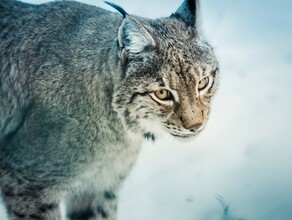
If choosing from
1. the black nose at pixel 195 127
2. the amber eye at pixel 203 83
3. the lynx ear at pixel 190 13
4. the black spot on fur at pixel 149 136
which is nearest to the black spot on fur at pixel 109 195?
the black spot on fur at pixel 149 136

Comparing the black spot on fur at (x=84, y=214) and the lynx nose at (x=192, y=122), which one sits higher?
the lynx nose at (x=192, y=122)

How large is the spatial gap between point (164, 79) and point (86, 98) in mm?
672

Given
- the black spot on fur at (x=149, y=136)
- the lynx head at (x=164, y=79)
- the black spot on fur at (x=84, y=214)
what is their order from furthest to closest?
1. the black spot on fur at (x=84, y=214)
2. the black spot on fur at (x=149, y=136)
3. the lynx head at (x=164, y=79)

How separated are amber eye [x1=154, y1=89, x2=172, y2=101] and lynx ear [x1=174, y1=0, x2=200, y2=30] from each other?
0.63 metres

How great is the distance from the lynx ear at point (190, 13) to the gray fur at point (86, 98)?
0.7 inches

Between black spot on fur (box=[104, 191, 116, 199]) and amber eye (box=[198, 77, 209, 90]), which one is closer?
amber eye (box=[198, 77, 209, 90])

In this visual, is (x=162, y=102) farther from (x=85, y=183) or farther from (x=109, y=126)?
(x=85, y=183)

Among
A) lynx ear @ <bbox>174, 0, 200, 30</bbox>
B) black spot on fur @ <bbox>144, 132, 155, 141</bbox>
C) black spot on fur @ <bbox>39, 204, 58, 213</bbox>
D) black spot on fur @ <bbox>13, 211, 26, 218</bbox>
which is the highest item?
lynx ear @ <bbox>174, 0, 200, 30</bbox>

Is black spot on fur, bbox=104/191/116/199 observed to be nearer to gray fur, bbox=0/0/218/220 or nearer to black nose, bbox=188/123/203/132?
gray fur, bbox=0/0/218/220

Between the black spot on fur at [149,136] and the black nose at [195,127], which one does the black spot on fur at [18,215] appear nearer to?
the black spot on fur at [149,136]

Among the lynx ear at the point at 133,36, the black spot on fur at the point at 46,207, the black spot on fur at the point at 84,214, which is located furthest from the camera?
the black spot on fur at the point at 84,214

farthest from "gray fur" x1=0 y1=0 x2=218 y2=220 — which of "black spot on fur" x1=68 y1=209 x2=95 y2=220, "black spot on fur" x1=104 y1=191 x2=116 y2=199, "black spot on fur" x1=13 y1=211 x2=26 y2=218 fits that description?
"black spot on fur" x1=68 y1=209 x2=95 y2=220

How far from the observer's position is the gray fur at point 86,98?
4332mm

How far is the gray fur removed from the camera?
14.2ft
